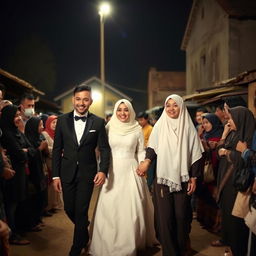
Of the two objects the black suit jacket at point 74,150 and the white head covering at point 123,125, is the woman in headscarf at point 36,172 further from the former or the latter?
the white head covering at point 123,125

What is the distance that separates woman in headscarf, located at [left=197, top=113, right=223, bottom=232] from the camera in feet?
18.5

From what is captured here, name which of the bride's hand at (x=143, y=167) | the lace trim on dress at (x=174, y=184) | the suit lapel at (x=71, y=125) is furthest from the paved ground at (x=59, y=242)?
the suit lapel at (x=71, y=125)

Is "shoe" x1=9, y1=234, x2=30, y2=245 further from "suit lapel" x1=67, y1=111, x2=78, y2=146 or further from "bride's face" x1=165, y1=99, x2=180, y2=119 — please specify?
"bride's face" x1=165, y1=99, x2=180, y2=119

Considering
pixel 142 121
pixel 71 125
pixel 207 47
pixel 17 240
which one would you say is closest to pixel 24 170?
pixel 17 240

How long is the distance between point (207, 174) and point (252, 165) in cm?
188

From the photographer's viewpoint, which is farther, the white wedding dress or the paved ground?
the paved ground

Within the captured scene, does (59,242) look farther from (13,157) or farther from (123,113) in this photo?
(123,113)

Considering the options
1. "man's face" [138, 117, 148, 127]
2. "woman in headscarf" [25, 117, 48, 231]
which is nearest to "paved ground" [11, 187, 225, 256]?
"woman in headscarf" [25, 117, 48, 231]

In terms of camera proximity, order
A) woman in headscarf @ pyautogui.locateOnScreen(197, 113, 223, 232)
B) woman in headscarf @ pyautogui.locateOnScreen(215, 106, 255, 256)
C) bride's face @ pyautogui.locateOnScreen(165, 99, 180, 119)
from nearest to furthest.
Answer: woman in headscarf @ pyautogui.locateOnScreen(215, 106, 255, 256) < bride's face @ pyautogui.locateOnScreen(165, 99, 180, 119) < woman in headscarf @ pyautogui.locateOnScreen(197, 113, 223, 232)

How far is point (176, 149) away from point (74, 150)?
141 centimetres

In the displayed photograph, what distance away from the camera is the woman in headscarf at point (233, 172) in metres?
4.20

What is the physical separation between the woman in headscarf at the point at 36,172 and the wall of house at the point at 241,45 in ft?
38.7

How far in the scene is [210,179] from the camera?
5.63 meters

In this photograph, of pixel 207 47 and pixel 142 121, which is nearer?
pixel 142 121
